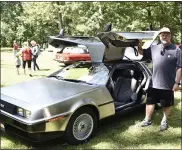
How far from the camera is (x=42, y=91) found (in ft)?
17.6

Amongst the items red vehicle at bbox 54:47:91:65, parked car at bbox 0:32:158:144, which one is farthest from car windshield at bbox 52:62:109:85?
red vehicle at bbox 54:47:91:65

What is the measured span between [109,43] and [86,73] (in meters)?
0.78

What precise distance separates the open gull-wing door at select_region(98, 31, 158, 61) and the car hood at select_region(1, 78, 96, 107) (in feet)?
3.17

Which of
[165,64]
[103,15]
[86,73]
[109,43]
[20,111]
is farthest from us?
[103,15]

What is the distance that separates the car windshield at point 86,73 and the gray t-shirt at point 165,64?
1.01 meters

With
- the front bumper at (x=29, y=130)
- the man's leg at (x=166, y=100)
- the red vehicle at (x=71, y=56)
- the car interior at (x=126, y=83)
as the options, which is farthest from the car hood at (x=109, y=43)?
the red vehicle at (x=71, y=56)

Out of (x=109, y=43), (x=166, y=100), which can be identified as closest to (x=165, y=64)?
(x=166, y=100)

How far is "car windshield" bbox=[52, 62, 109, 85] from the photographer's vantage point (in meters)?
5.89

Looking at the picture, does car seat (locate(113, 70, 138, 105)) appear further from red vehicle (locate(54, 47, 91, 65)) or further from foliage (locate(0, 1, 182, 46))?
foliage (locate(0, 1, 182, 46))

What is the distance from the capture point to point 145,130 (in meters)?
5.78

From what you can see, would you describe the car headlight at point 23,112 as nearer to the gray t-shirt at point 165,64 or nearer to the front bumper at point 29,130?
the front bumper at point 29,130

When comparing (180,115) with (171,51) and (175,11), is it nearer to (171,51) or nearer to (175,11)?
(171,51)

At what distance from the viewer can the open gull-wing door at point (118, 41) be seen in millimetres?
5561

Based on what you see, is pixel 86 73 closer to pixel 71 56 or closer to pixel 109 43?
pixel 109 43
